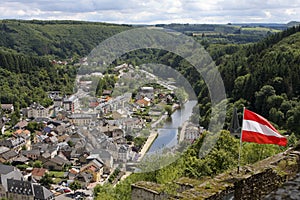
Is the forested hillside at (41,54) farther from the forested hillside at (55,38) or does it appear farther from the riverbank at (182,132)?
the riverbank at (182,132)

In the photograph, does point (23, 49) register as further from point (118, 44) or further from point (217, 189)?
point (217, 189)

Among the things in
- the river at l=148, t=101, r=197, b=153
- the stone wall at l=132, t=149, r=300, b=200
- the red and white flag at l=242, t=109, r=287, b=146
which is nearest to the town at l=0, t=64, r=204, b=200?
the river at l=148, t=101, r=197, b=153

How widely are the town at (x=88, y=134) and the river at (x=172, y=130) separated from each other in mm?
459

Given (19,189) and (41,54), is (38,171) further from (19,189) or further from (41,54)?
(41,54)

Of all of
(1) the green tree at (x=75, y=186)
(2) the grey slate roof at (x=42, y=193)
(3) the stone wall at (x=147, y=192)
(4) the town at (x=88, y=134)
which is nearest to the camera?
(3) the stone wall at (x=147, y=192)

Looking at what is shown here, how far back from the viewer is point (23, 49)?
143250 millimetres

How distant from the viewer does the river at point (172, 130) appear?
20462mm

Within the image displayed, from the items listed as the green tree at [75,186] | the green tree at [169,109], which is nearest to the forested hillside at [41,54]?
the green tree at [75,186]

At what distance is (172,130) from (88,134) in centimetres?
1376

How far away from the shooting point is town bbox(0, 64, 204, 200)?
2456 cm

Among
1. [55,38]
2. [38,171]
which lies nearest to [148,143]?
[38,171]

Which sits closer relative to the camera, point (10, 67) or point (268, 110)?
point (268, 110)

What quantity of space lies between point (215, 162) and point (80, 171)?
97.5 feet

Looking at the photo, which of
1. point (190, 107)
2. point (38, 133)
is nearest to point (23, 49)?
point (38, 133)
